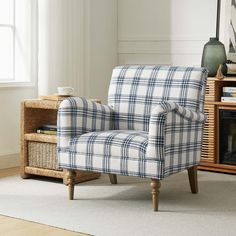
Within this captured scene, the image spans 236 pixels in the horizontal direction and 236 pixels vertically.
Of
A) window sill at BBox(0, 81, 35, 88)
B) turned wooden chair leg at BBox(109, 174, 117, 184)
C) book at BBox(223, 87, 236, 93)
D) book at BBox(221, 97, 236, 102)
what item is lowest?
turned wooden chair leg at BBox(109, 174, 117, 184)

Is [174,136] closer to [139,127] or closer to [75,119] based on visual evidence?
[139,127]

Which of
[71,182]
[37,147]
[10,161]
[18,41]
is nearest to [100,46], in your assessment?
[18,41]

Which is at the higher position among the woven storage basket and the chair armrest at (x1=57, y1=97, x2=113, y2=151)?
the chair armrest at (x1=57, y1=97, x2=113, y2=151)

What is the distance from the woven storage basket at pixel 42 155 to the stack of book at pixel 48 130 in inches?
3.5

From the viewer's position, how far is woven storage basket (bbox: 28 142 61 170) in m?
4.16

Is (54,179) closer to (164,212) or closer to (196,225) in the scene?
(164,212)

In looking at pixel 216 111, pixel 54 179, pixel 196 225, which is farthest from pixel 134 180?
pixel 196 225

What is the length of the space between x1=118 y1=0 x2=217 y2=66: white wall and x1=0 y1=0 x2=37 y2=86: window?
1.00 metres

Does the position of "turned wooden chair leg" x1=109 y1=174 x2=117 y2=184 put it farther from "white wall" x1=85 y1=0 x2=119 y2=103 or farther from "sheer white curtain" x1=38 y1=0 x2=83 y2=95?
"white wall" x1=85 y1=0 x2=119 y2=103

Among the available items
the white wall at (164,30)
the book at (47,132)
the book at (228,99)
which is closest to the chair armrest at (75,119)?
the book at (47,132)

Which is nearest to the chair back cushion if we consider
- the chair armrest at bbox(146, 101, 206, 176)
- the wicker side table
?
the chair armrest at bbox(146, 101, 206, 176)

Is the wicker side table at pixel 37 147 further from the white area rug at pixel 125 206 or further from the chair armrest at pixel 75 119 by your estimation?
the chair armrest at pixel 75 119

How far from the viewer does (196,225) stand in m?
3.05

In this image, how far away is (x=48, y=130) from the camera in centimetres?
424
